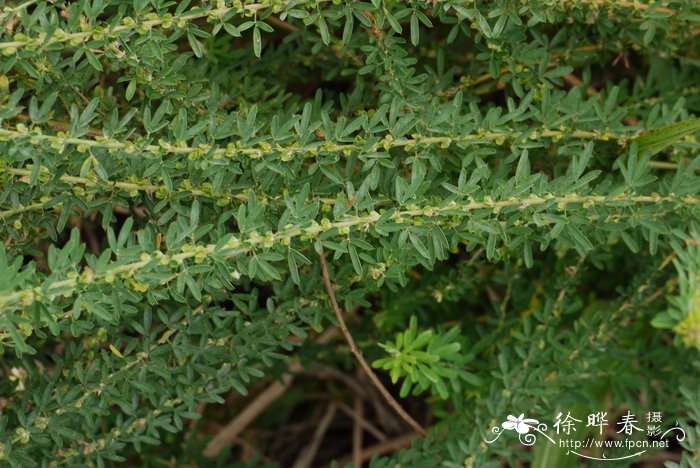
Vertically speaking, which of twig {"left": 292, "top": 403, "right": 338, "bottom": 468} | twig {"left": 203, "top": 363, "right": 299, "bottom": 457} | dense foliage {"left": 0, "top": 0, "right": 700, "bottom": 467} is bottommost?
twig {"left": 292, "top": 403, "right": 338, "bottom": 468}

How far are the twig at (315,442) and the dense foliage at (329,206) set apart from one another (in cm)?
83

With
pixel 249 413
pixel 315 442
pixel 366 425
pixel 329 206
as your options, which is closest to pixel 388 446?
pixel 366 425

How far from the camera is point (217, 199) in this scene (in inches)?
77.0

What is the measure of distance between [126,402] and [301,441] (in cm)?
173

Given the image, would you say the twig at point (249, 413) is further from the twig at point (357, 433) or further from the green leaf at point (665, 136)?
the green leaf at point (665, 136)

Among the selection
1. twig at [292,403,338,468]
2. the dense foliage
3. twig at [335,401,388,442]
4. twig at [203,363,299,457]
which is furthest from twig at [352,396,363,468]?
the dense foliage

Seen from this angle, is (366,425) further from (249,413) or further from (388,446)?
(249,413)

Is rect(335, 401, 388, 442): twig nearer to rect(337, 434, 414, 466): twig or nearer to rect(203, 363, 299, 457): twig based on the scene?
rect(337, 434, 414, 466): twig

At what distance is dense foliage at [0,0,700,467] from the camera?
1726 millimetres

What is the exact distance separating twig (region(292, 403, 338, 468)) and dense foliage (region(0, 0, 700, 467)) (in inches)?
32.7

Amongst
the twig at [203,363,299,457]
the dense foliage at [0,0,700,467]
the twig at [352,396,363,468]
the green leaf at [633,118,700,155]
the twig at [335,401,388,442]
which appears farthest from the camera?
the twig at [335,401,388,442]

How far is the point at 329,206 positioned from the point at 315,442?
199 centimetres

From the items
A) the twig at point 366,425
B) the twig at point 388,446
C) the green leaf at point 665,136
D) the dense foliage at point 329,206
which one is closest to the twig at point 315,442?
the twig at point 366,425

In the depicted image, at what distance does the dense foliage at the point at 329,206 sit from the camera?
1.73 m
